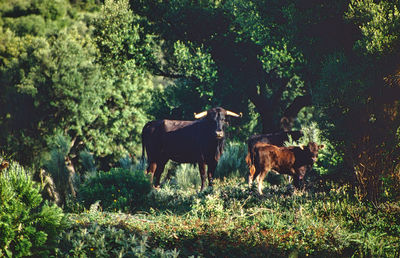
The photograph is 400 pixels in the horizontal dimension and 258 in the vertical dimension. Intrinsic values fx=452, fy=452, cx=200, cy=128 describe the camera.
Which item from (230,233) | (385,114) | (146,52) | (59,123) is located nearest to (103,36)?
(146,52)

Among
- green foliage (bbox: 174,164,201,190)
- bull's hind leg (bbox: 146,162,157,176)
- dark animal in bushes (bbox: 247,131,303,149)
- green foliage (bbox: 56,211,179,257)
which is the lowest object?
green foliage (bbox: 174,164,201,190)

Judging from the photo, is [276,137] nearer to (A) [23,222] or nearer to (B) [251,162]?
(B) [251,162]


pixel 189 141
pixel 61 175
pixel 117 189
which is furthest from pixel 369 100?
pixel 61 175

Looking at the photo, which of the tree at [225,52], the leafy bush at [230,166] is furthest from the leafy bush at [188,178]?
the tree at [225,52]

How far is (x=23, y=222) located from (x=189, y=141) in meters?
8.32

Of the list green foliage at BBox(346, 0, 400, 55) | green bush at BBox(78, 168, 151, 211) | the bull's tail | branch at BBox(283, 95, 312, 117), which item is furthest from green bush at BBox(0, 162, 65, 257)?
branch at BBox(283, 95, 312, 117)

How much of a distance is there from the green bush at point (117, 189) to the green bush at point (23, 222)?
3899 millimetres

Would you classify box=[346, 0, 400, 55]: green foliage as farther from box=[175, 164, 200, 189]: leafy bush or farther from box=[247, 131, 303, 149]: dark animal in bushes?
box=[175, 164, 200, 189]: leafy bush

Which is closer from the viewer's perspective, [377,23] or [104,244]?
[104,244]

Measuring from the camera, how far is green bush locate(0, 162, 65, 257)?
5938mm

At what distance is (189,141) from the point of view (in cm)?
1421

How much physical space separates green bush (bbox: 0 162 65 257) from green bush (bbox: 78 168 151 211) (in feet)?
12.8

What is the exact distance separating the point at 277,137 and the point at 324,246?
933 cm

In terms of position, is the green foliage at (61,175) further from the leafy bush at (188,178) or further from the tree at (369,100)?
the tree at (369,100)
